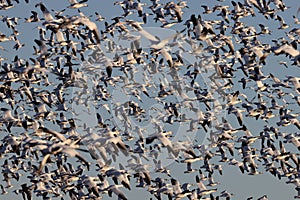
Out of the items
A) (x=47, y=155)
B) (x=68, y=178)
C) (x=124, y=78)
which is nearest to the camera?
(x=47, y=155)

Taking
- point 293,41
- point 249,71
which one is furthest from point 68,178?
point 293,41

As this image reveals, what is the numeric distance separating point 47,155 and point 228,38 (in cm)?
2340

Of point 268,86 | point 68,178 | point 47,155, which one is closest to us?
point 47,155

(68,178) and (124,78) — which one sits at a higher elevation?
(124,78)

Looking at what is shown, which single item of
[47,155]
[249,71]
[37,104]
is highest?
[249,71]

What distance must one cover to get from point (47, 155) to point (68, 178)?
1469 cm

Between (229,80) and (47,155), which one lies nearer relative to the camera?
(47,155)

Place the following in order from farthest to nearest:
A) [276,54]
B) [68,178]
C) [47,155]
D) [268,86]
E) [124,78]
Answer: [124,78]
[268,86]
[68,178]
[276,54]
[47,155]

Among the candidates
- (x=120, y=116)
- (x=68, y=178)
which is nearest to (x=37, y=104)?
(x=68, y=178)

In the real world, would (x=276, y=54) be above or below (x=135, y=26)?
below

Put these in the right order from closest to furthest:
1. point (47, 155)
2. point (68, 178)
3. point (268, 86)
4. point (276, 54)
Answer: point (47, 155) → point (276, 54) → point (68, 178) → point (268, 86)

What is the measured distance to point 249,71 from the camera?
58.1 metres

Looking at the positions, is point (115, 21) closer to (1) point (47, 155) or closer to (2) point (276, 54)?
(2) point (276, 54)

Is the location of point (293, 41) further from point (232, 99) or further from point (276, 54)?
point (276, 54)
